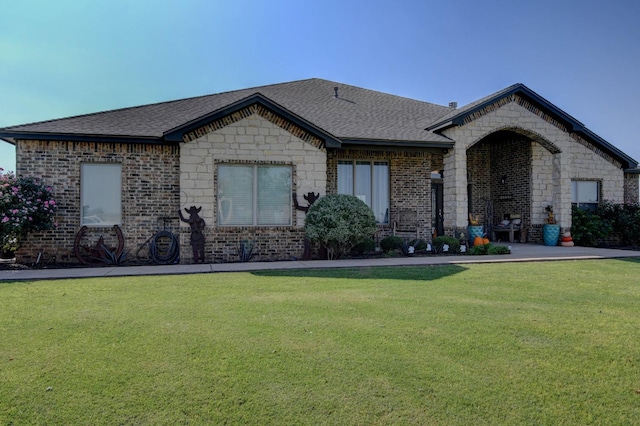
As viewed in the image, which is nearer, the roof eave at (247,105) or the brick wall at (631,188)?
the roof eave at (247,105)

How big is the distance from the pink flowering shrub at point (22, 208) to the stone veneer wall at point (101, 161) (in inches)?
12.7

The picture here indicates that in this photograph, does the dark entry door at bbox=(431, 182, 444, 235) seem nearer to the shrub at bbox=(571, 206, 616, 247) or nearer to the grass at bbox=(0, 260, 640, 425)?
the shrub at bbox=(571, 206, 616, 247)

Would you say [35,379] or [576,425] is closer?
[576,425]

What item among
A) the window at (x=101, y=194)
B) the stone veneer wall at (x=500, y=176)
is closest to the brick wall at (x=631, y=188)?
the stone veneer wall at (x=500, y=176)

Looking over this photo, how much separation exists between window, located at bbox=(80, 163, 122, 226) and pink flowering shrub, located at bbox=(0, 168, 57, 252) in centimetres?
74

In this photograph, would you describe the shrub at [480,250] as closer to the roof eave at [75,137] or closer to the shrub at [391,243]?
the shrub at [391,243]

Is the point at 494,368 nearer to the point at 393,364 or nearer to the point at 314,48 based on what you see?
the point at 393,364

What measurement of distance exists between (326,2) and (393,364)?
12.3m

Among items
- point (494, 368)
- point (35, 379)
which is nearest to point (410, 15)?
point (494, 368)

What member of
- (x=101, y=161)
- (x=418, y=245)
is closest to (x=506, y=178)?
(x=418, y=245)

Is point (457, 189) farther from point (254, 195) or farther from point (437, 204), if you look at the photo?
point (254, 195)

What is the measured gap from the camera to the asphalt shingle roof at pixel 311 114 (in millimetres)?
10867

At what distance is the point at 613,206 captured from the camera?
15500 mm

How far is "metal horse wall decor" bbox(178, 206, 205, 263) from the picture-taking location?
34.9 ft
